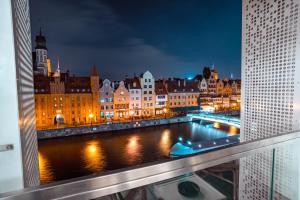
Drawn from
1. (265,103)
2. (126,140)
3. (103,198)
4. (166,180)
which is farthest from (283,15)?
(126,140)

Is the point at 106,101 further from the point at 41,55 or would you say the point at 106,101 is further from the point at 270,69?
the point at 270,69

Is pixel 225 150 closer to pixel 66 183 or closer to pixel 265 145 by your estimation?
pixel 265 145

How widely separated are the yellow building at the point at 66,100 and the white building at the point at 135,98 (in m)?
2.69

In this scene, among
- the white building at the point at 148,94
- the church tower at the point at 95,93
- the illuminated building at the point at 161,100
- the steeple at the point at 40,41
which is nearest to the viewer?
the church tower at the point at 95,93

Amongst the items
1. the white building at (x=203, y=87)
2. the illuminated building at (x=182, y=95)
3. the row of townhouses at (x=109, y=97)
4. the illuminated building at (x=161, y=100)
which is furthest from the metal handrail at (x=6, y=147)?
the white building at (x=203, y=87)

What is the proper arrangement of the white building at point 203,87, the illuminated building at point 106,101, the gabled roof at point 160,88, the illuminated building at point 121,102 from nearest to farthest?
the illuminated building at point 106,101, the illuminated building at point 121,102, the gabled roof at point 160,88, the white building at point 203,87

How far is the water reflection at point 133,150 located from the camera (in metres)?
8.47

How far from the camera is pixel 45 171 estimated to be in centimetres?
747

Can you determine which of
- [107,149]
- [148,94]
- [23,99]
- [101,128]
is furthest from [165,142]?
[23,99]

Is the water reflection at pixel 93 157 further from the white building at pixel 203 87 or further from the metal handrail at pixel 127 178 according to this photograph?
the white building at pixel 203 87

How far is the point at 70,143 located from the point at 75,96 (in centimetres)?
413

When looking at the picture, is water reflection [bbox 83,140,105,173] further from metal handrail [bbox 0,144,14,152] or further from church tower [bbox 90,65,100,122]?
metal handrail [bbox 0,144,14,152]

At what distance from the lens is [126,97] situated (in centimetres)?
1477

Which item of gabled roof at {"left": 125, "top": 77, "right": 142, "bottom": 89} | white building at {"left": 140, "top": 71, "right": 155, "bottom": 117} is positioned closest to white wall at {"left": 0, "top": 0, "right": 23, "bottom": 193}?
gabled roof at {"left": 125, "top": 77, "right": 142, "bottom": 89}
